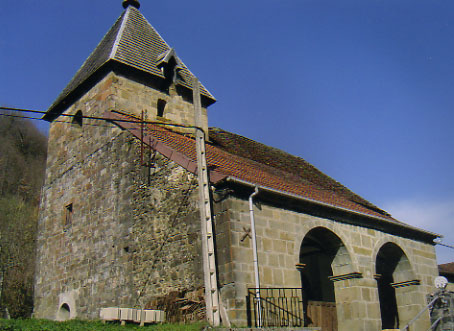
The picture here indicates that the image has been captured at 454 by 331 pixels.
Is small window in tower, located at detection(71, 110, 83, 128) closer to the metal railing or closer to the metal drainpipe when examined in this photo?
the metal drainpipe

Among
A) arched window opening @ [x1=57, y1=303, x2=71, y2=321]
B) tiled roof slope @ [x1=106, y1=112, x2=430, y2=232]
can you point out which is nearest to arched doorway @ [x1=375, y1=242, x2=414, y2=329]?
tiled roof slope @ [x1=106, y1=112, x2=430, y2=232]

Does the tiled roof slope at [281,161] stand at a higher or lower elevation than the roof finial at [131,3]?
lower

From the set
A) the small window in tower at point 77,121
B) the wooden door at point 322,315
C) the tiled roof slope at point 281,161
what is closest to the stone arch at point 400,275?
the tiled roof slope at point 281,161

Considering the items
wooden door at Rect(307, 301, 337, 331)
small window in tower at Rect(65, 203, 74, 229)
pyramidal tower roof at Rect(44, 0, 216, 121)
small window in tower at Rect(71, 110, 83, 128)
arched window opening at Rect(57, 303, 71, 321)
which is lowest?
wooden door at Rect(307, 301, 337, 331)

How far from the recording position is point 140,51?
16078mm

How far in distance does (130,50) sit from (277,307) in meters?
9.72

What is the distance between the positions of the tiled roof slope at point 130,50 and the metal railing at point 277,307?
8.40 meters

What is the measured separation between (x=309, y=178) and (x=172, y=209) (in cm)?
761

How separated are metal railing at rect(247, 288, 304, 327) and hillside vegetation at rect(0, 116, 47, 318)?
739 inches

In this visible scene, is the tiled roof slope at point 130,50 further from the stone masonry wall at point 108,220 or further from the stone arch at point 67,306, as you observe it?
the stone arch at point 67,306

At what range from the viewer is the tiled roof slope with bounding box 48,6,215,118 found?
1528 centimetres

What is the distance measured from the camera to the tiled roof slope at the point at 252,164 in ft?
37.6

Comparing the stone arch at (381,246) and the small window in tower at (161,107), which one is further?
the small window in tower at (161,107)

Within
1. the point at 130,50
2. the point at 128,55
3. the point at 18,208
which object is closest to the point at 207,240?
the point at 128,55
